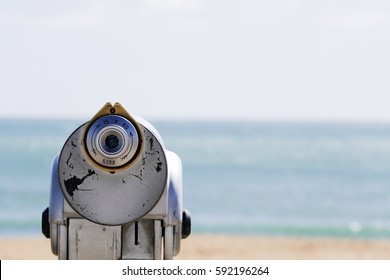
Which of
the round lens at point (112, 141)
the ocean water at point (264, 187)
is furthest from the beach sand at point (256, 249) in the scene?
the round lens at point (112, 141)

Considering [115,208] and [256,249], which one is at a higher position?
[256,249]

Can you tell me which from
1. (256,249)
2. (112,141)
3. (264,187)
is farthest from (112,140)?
(264,187)

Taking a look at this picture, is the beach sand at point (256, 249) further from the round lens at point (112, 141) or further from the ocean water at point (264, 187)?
the round lens at point (112, 141)

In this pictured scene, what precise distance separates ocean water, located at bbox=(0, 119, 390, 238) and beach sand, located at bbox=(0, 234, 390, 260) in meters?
6.23

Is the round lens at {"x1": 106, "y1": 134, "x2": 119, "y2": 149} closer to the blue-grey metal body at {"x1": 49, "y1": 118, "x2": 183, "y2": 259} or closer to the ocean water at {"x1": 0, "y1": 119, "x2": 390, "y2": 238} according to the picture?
the blue-grey metal body at {"x1": 49, "y1": 118, "x2": 183, "y2": 259}

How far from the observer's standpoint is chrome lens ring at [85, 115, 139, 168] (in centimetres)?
420

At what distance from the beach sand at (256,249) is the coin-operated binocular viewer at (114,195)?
7.86m

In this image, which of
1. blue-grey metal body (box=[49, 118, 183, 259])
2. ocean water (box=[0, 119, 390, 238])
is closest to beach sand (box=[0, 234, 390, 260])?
ocean water (box=[0, 119, 390, 238])

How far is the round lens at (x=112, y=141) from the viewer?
423 cm

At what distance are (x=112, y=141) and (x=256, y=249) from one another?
995 cm

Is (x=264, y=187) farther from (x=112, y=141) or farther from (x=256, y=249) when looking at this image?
(x=112, y=141)

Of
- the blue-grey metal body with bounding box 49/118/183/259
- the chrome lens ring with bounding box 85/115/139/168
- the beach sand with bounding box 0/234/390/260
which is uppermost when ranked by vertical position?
the beach sand with bounding box 0/234/390/260

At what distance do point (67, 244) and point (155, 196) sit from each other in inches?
16.8

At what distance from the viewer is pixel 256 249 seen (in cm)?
1402
